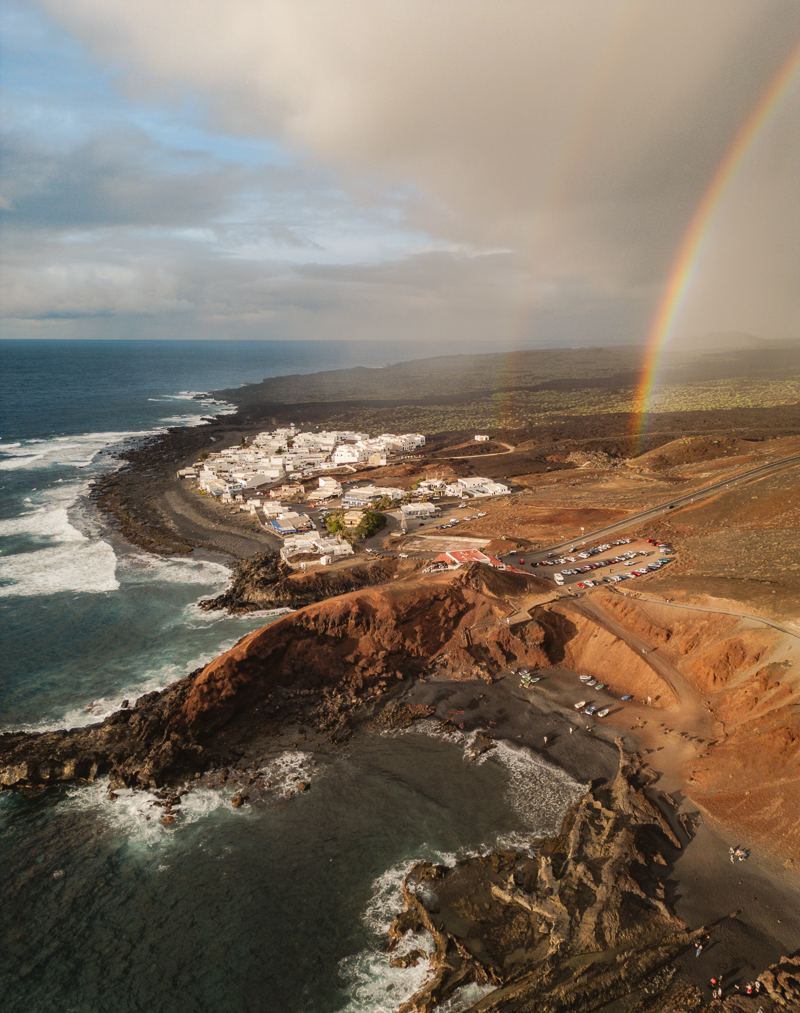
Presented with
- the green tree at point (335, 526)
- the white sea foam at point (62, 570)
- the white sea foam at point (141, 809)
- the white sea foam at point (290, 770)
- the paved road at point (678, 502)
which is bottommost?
the white sea foam at point (141, 809)

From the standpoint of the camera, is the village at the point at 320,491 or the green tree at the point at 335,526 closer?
the green tree at the point at 335,526

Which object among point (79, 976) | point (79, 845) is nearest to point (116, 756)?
point (79, 845)

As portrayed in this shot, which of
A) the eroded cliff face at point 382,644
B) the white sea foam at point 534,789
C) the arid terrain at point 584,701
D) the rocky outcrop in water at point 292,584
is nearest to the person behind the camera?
the arid terrain at point 584,701

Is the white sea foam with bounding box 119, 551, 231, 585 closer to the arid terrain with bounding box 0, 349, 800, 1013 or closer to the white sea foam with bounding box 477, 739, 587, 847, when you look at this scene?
the arid terrain with bounding box 0, 349, 800, 1013

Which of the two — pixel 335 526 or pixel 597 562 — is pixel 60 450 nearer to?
pixel 335 526

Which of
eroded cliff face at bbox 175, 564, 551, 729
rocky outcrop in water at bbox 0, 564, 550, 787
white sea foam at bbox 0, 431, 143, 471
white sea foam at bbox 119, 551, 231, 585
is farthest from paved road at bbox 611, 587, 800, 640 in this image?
white sea foam at bbox 0, 431, 143, 471

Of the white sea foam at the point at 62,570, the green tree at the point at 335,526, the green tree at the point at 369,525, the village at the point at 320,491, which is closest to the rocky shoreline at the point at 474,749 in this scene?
the green tree at the point at 369,525

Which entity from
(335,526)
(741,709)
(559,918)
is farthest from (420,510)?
(559,918)

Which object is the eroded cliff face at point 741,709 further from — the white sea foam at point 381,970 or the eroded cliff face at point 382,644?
the white sea foam at point 381,970
